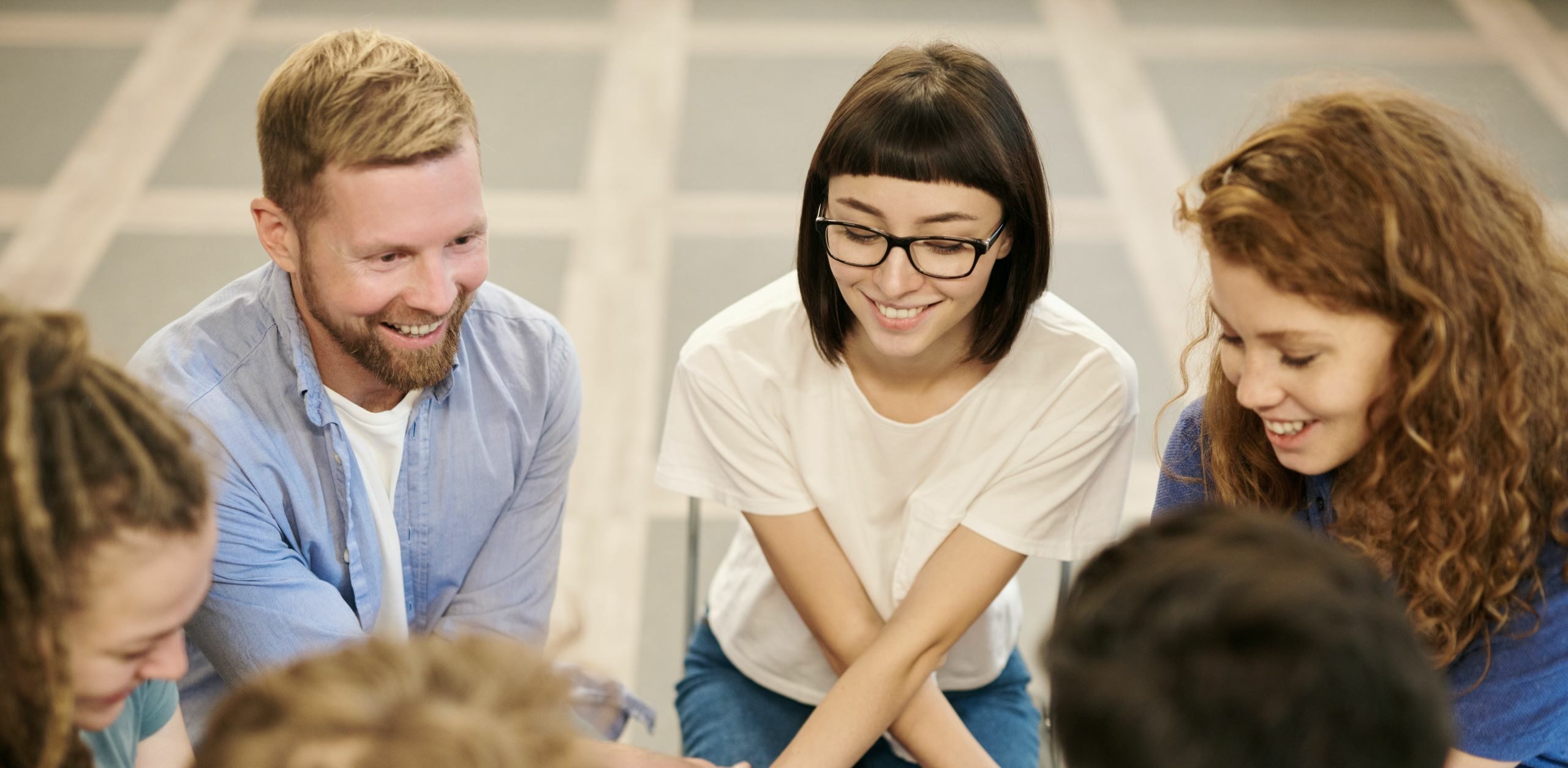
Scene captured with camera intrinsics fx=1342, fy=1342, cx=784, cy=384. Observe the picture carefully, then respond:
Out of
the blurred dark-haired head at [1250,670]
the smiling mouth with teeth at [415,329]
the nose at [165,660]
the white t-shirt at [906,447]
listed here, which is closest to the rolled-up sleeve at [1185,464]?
the white t-shirt at [906,447]

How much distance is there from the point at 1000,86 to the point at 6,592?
50.6 inches

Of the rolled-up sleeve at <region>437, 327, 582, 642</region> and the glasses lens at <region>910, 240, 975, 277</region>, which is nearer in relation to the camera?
the glasses lens at <region>910, 240, 975, 277</region>

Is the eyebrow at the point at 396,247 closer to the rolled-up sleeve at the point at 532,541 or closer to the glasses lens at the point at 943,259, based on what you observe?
the rolled-up sleeve at the point at 532,541

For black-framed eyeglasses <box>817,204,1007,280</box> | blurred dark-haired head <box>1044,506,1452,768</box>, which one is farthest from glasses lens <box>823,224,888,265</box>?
blurred dark-haired head <box>1044,506,1452,768</box>

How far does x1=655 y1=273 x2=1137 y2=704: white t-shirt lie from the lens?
6.27 ft

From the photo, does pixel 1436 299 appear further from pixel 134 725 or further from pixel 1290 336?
pixel 134 725

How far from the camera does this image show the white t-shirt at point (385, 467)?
188cm

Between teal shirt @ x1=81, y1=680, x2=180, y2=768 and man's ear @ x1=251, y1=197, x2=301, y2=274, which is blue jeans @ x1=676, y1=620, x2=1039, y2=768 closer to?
teal shirt @ x1=81, y1=680, x2=180, y2=768

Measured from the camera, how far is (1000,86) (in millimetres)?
1782

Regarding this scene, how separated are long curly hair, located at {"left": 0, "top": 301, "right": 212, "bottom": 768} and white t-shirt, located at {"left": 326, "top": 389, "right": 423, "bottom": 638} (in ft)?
2.37

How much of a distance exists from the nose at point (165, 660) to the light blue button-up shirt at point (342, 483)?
0.41 metres

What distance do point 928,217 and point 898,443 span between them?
1.22 ft

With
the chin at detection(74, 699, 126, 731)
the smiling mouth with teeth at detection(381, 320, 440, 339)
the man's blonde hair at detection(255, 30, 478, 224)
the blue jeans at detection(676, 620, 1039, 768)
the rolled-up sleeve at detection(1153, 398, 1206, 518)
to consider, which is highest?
the man's blonde hair at detection(255, 30, 478, 224)

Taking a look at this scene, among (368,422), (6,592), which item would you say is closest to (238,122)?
(368,422)
